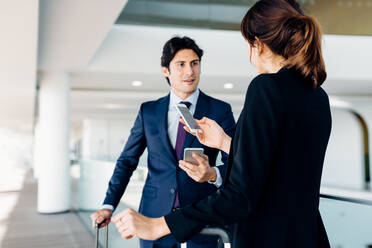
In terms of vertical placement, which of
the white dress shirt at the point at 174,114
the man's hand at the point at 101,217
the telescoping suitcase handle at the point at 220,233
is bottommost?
the man's hand at the point at 101,217

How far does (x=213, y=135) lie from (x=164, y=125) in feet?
1.65

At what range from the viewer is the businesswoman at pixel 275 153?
0.76 m

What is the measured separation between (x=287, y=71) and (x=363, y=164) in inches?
577

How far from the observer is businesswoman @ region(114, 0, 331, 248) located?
2.49 ft

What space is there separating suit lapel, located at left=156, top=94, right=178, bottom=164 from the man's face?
0.35ft

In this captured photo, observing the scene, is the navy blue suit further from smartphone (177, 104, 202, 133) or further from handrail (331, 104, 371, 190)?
handrail (331, 104, 371, 190)

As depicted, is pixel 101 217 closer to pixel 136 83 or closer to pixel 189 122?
pixel 189 122

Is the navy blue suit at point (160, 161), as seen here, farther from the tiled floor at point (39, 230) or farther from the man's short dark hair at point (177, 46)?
the tiled floor at point (39, 230)

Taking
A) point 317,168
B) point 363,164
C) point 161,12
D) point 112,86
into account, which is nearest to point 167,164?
point 317,168

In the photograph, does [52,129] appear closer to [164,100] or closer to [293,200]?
[164,100]

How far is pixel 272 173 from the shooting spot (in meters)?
0.80

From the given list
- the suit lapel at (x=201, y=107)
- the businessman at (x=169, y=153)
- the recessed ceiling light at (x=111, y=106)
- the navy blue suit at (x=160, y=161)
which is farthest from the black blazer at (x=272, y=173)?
the recessed ceiling light at (x=111, y=106)

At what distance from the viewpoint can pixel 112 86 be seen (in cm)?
928

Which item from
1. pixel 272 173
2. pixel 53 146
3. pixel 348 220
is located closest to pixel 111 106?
pixel 53 146
